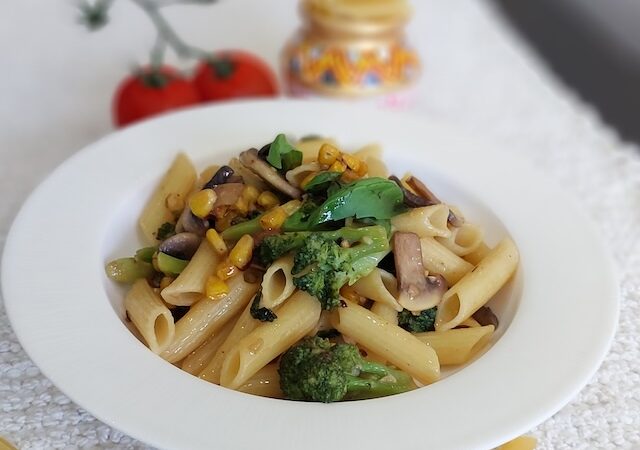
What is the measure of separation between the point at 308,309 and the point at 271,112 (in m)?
0.98

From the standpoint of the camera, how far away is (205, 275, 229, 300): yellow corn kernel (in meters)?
2.00

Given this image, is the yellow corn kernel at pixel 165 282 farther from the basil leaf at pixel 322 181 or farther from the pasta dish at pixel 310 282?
the basil leaf at pixel 322 181

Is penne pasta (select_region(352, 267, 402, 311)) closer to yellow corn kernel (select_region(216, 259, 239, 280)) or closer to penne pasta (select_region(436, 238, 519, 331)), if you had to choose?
penne pasta (select_region(436, 238, 519, 331))

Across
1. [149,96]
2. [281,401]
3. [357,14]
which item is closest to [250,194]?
[281,401]

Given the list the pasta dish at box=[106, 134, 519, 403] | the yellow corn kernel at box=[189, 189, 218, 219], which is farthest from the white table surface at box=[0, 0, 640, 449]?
the yellow corn kernel at box=[189, 189, 218, 219]

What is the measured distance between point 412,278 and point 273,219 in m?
0.39

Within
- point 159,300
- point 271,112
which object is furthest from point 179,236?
point 271,112

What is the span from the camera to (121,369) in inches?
66.4

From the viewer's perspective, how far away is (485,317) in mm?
2121

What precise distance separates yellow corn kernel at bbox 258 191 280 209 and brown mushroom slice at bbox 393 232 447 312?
13.5 inches

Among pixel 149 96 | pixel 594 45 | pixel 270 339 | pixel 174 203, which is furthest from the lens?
pixel 594 45

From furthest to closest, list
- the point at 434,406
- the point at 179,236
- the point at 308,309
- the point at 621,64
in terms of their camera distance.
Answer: the point at 621,64, the point at 179,236, the point at 308,309, the point at 434,406

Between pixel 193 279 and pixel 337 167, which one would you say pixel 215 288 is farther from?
pixel 337 167

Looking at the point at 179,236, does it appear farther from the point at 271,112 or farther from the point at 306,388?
the point at 271,112
